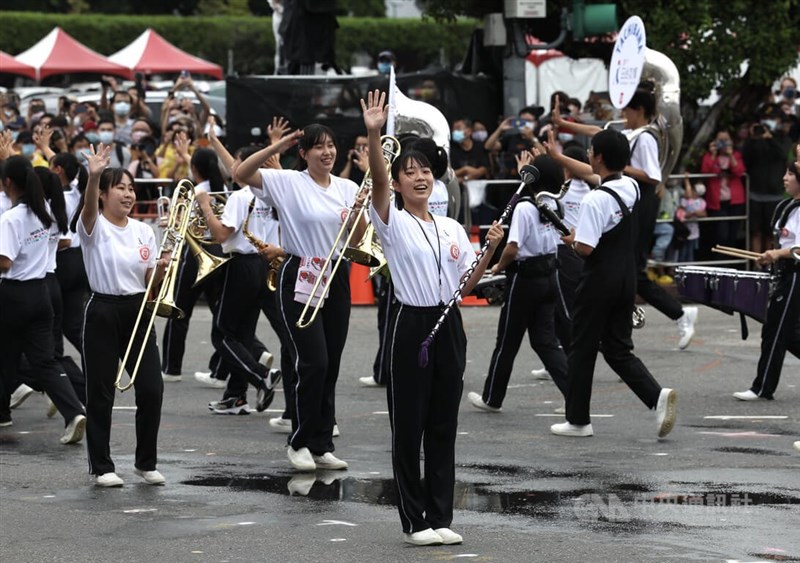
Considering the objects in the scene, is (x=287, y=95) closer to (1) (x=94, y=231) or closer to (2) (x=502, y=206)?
(2) (x=502, y=206)

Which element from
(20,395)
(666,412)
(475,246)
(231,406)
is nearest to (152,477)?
(231,406)

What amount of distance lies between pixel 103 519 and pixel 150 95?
801 inches

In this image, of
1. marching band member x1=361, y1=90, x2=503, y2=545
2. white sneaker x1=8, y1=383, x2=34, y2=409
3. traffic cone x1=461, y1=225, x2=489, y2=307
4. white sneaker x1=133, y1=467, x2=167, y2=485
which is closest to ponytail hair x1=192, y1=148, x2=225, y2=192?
white sneaker x1=8, y1=383, x2=34, y2=409

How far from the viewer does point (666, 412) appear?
10062 mm

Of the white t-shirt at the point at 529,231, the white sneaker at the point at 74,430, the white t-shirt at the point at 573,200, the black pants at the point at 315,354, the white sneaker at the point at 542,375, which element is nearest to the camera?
the black pants at the point at 315,354

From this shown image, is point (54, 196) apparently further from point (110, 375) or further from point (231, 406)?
point (231, 406)

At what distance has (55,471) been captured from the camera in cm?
938

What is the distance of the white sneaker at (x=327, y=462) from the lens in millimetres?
9305

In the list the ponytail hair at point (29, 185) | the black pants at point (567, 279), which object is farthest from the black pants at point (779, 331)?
the ponytail hair at point (29, 185)

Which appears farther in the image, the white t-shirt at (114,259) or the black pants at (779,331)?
the black pants at (779,331)

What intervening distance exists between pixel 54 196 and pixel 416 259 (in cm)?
366

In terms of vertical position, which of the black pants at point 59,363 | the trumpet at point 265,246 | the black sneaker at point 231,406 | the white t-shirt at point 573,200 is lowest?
the black sneaker at point 231,406

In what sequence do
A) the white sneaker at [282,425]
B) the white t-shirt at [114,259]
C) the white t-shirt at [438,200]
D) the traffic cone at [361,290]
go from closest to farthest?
the white t-shirt at [114,259] → the white sneaker at [282,425] → the white t-shirt at [438,200] → the traffic cone at [361,290]

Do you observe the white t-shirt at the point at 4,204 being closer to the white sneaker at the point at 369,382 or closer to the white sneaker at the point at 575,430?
the white sneaker at the point at 369,382
